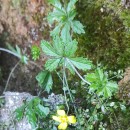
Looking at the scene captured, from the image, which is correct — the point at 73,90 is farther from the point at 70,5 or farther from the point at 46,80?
the point at 70,5

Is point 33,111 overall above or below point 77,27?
below

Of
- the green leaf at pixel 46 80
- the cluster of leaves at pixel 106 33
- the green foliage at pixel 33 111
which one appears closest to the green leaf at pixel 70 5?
the cluster of leaves at pixel 106 33

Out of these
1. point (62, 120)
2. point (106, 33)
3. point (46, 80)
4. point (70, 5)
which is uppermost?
point (70, 5)

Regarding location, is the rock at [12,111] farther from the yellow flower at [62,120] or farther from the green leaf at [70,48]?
the green leaf at [70,48]

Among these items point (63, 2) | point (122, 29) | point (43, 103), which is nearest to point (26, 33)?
point (63, 2)

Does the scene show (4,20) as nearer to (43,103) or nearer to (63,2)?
(63,2)

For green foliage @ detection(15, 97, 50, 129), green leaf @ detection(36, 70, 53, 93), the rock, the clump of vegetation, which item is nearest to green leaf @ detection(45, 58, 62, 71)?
the clump of vegetation

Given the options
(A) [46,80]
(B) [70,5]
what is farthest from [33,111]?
(B) [70,5]
